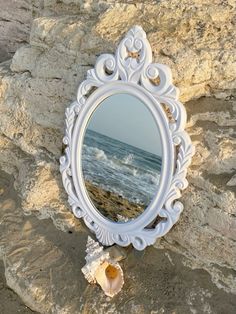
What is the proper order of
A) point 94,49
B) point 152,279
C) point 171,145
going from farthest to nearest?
1. point 94,49
2. point 152,279
3. point 171,145

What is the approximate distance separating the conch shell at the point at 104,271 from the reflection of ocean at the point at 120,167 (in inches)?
14.8

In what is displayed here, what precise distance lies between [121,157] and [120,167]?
6cm

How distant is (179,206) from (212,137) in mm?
417

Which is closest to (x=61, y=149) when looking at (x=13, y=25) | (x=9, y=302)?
(x=9, y=302)

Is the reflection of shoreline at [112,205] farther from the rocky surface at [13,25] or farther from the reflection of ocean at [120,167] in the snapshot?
the rocky surface at [13,25]

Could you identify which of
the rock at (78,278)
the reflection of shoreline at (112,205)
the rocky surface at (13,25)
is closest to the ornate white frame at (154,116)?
the reflection of shoreline at (112,205)

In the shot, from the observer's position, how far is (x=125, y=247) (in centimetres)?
304

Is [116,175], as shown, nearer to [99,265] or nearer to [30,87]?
[99,265]

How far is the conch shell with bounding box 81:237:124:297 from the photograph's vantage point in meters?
2.91

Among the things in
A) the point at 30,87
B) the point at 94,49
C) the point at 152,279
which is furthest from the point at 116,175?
the point at 30,87

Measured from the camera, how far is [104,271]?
2959mm

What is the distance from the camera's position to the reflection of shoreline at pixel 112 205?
9.64 feet

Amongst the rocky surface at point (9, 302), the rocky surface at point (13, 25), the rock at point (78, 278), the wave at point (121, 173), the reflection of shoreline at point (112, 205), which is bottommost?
the rocky surface at point (9, 302)

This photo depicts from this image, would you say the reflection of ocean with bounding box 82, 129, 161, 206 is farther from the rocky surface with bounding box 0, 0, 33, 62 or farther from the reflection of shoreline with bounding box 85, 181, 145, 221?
the rocky surface with bounding box 0, 0, 33, 62
